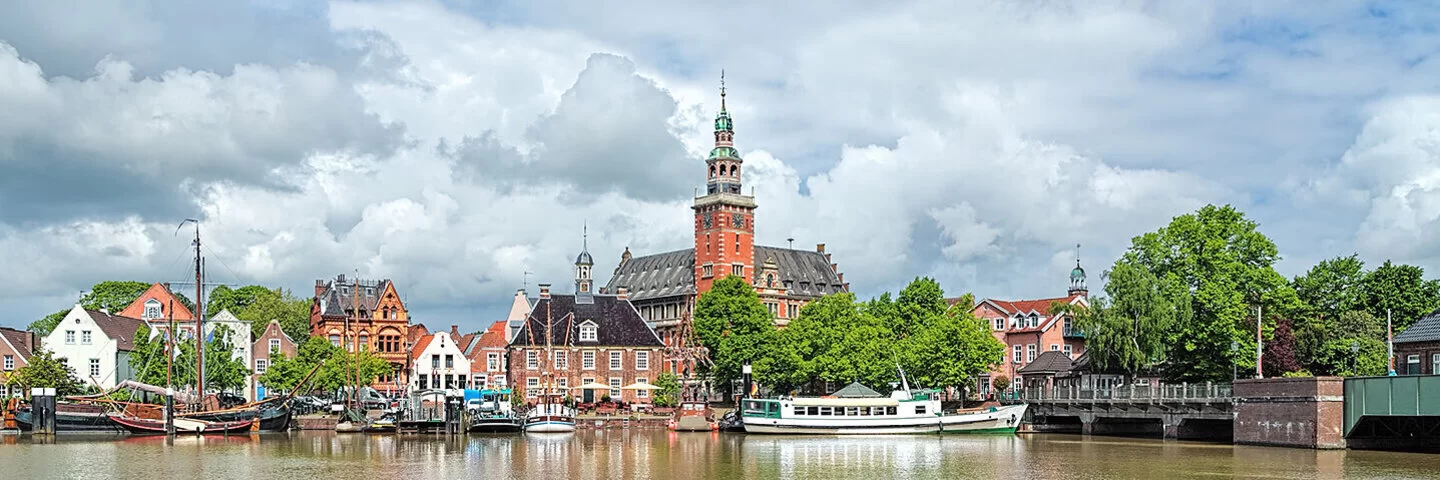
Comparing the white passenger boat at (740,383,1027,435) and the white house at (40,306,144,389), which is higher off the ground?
the white house at (40,306,144,389)

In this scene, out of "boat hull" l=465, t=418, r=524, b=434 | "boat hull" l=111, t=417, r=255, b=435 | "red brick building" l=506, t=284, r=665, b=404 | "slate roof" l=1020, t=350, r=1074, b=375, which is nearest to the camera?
"boat hull" l=111, t=417, r=255, b=435

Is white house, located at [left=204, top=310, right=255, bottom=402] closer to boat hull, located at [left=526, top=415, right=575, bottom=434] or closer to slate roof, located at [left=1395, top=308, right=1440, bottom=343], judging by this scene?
boat hull, located at [left=526, top=415, right=575, bottom=434]

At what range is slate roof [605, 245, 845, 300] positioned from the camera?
478 feet

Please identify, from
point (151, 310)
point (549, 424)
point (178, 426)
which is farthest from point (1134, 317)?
point (151, 310)

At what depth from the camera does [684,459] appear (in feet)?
191

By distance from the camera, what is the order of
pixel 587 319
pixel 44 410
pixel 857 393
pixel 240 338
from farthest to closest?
pixel 587 319, pixel 240 338, pixel 857 393, pixel 44 410

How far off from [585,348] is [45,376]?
38.3 meters

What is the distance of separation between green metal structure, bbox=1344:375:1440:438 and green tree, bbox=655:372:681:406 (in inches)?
2149

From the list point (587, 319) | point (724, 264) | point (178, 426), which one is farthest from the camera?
point (724, 264)

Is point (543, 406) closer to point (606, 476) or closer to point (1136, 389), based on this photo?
point (1136, 389)

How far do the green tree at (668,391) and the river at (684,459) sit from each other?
31252 mm

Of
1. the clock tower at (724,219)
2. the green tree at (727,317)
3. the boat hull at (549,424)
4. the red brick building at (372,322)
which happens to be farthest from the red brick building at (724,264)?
the boat hull at (549,424)

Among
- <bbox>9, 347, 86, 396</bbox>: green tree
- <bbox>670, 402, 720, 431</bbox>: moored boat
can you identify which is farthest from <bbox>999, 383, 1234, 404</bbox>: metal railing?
<bbox>9, 347, 86, 396</bbox>: green tree

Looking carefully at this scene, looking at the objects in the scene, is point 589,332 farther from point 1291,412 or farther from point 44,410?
point 1291,412
